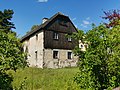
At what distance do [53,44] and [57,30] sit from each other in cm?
231

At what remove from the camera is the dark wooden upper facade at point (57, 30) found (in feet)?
123

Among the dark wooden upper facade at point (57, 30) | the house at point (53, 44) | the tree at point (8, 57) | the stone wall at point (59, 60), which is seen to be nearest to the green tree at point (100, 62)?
the tree at point (8, 57)

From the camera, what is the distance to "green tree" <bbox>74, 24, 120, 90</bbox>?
9.78 metres

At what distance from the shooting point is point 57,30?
38.8m

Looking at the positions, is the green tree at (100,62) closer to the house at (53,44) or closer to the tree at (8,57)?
the tree at (8,57)

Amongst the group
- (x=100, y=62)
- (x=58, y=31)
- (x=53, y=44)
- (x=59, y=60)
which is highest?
(x=58, y=31)

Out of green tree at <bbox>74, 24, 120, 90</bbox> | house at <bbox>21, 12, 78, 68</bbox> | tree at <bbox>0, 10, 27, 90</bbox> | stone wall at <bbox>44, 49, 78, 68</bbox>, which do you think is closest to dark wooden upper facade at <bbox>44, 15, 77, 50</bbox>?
house at <bbox>21, 12, 78, 68</bbox>

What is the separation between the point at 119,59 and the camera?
991 cm

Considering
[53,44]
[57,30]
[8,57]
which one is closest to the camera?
[8,57]

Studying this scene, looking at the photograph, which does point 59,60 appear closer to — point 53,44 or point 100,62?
point 53,44

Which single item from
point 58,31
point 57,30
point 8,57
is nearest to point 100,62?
point 8,57

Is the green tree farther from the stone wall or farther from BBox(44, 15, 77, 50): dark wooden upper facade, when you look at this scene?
BBox(44, 15, 77, 50): dark wooden upper facade

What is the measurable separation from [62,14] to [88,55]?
29727 mm

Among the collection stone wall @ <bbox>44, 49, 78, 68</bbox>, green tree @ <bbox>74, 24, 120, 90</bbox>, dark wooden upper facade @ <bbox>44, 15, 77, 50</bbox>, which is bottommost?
green tree @ <bbox>74, 24, 120, 90</bbox>
